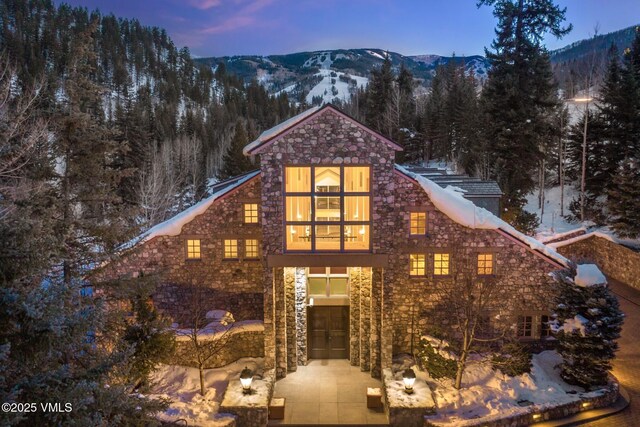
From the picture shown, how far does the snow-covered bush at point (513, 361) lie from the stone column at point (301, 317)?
6.85 metres

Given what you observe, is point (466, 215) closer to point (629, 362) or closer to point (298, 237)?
point (298, 237)

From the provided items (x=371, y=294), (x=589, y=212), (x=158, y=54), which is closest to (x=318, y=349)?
(x=371, y=294)

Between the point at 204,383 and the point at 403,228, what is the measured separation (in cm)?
923

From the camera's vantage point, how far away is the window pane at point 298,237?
49.5 feet

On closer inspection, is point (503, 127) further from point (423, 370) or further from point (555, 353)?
point (423, 370)

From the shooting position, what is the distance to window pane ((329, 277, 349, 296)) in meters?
17.5

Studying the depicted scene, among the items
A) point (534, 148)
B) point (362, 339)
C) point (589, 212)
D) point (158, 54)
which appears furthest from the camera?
point (158, 54)

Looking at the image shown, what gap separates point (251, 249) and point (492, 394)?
10568mm

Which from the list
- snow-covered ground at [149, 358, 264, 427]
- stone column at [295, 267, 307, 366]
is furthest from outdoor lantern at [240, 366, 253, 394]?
stone column at [295, 267, 307, 366]

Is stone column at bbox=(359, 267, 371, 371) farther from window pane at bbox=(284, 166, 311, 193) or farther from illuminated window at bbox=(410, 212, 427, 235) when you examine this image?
window pane at bbox=(284, 166, 311, 193)

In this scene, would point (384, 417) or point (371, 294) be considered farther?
point (371, 294)

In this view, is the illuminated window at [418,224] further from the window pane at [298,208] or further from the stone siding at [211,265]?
the stone siding at [211,265]

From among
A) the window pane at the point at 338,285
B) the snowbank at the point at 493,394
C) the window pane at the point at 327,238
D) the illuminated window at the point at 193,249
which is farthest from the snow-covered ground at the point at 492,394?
the illuminated window at the point at 193,249

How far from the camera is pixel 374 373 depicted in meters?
15.8
